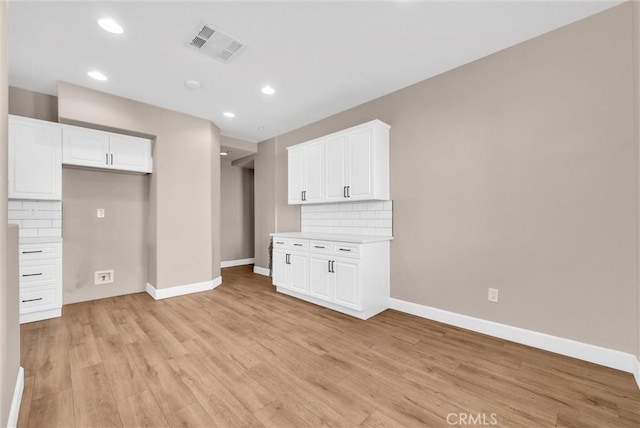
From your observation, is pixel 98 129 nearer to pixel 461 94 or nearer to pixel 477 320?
pixel 461 94

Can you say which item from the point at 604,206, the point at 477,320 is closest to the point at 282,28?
the point at 604,206

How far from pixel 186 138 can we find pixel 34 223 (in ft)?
7.04

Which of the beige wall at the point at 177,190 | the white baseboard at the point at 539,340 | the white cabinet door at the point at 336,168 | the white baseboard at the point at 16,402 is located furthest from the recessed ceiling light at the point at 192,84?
the white baseboard at the point at 539,340

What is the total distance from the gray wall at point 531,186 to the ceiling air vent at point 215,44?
203cm

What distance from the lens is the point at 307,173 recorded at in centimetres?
421

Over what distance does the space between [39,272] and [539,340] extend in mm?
5211

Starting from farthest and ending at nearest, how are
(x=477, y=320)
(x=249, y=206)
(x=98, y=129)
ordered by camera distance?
(x=249, y=206)
(x=98, y=129)
(x=477, y=320)

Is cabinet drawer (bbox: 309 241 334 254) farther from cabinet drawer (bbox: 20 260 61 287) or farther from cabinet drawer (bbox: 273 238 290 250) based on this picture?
cabinet drawer (bbox: 20 260 61 287)

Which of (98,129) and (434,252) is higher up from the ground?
(98,129)

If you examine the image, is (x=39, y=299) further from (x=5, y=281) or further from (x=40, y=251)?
(x=5, y=281)

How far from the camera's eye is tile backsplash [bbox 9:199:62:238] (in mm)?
3268

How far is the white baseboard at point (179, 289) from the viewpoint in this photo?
3888 mm

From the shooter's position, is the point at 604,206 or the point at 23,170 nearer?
the point at 604,206

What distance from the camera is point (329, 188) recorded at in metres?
3.88
